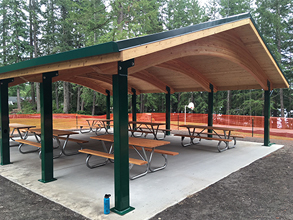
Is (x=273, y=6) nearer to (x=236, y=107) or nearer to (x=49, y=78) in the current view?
(x=236, y=107)

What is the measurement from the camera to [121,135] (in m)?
3.37

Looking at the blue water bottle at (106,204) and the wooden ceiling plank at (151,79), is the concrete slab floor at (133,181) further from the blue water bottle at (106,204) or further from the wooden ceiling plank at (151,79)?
the wooden ceiling plank at (151,79)

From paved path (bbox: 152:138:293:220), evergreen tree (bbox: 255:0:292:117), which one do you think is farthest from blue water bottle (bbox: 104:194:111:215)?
evergreen tree (bbox: 255:0:292:117)

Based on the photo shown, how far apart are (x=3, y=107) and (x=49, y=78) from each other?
228 centimetres

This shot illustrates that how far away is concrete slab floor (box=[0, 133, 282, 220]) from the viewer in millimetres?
3646

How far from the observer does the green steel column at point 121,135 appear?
334 centimetres

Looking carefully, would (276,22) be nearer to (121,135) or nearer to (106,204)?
(121,135)

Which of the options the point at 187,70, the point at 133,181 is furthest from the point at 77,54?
the point at 187,70

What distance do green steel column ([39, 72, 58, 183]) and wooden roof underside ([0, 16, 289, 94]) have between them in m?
0.28

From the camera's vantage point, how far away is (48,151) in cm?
485

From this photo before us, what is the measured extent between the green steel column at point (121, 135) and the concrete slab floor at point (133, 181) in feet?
0.66

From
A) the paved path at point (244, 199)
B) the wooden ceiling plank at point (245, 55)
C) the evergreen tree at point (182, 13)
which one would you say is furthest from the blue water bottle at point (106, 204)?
the evergreen tree at point (182, 13)

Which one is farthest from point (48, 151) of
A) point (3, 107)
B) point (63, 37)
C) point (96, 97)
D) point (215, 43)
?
point (63, 37)

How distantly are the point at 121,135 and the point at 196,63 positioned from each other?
6.06 metres
